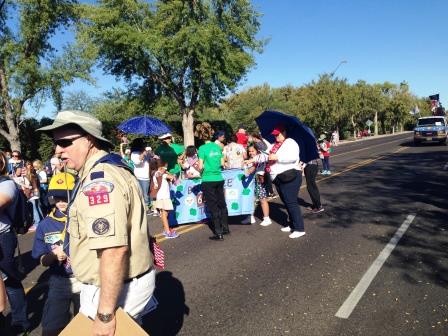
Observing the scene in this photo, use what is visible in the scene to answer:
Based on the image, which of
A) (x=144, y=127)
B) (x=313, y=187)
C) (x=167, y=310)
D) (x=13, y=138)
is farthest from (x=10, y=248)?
(x=13, y=138)

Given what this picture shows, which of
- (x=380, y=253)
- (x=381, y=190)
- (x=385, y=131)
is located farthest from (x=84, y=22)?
(x=385, y=131)

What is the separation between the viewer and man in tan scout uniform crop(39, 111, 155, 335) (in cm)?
208

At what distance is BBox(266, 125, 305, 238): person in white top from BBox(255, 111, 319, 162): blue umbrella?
0.26 metres

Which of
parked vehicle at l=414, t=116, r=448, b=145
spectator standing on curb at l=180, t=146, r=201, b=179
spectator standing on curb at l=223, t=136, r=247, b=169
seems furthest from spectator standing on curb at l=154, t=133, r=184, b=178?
parked vehicle at l=414, t=116, r=448, b=145

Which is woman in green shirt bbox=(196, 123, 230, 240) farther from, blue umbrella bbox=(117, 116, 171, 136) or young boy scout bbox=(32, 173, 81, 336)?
young boy scout bbox=(32, 173, 81, 336)

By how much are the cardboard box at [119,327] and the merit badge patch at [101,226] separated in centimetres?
43

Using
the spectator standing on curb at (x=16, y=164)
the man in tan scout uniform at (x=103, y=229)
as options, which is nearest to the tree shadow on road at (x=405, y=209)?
the man in tan scout uniform at (x=103, y=229)

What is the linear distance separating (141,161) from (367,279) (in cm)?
642

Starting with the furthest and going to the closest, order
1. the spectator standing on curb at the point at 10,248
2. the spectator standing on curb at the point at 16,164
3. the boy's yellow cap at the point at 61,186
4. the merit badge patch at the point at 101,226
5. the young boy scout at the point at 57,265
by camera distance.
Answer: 1. the spectator standing on curb at the point at 16,164
2. the spectator standing on curb at the point at 10,248
3. the boy's yellow cap at the point at 61,186
4. the young boy scout at the point at 57,265
5. the merit badge patch at the point at 101,226

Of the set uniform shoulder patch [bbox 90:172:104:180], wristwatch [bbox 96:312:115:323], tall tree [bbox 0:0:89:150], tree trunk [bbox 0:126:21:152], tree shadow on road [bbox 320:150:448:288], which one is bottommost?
tree shadow on road [bbox 320:150:448:288]

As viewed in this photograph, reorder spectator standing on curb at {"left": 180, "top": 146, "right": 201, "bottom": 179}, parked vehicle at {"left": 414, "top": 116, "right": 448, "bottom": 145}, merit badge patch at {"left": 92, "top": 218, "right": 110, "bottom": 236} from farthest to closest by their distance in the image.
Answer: parked vehicle at {"left": 414, "top": 116, "right": 448, "bottom": 145} → spectator standing on curb at {"left": 180, "top": 146, "right": 201, "bottom": 179} → merit badge patch at {"left": 92, "top": 218, "right": 110, "bottom": 236}

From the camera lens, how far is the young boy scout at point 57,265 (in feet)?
9.89

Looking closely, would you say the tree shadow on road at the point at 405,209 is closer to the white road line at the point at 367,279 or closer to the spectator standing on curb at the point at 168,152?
the white road line at the point at 367,279

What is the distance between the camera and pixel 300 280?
17.0 ft
